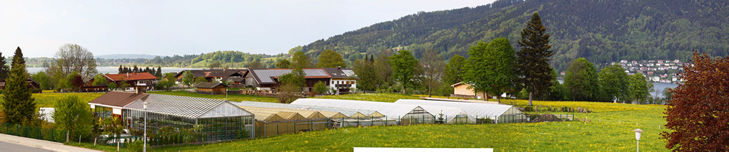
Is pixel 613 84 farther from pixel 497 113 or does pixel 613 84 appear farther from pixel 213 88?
pixel 213 88

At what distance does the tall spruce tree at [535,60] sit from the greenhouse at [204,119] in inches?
1855

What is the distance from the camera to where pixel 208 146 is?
1283 inches

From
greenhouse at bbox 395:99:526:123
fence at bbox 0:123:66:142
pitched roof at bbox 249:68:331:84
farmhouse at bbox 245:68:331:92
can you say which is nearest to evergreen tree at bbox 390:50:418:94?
farmhouse at bbox 245:68:331:92

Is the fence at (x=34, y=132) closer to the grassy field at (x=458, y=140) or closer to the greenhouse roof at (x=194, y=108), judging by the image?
the greenhouse roof at (x=194, y=108)

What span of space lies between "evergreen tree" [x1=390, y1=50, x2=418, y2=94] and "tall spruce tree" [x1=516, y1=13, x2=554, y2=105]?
1213 inches

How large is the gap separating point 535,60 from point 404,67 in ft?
110

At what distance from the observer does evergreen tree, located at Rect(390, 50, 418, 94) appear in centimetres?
10194

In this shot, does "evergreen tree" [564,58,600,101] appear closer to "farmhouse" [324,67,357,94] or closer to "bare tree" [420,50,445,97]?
"bare tree" [420,50,445,97]

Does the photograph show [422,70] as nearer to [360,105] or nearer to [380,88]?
[380,88]

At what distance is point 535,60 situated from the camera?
72.6 metres

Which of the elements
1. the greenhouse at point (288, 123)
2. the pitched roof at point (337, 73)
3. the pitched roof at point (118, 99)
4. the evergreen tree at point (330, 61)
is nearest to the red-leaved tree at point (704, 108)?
the greenhouse at point (288, 123)

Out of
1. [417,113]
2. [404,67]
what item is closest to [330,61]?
[404,67]

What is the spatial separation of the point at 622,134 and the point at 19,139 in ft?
135

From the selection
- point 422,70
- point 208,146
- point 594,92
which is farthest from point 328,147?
point 594,92
